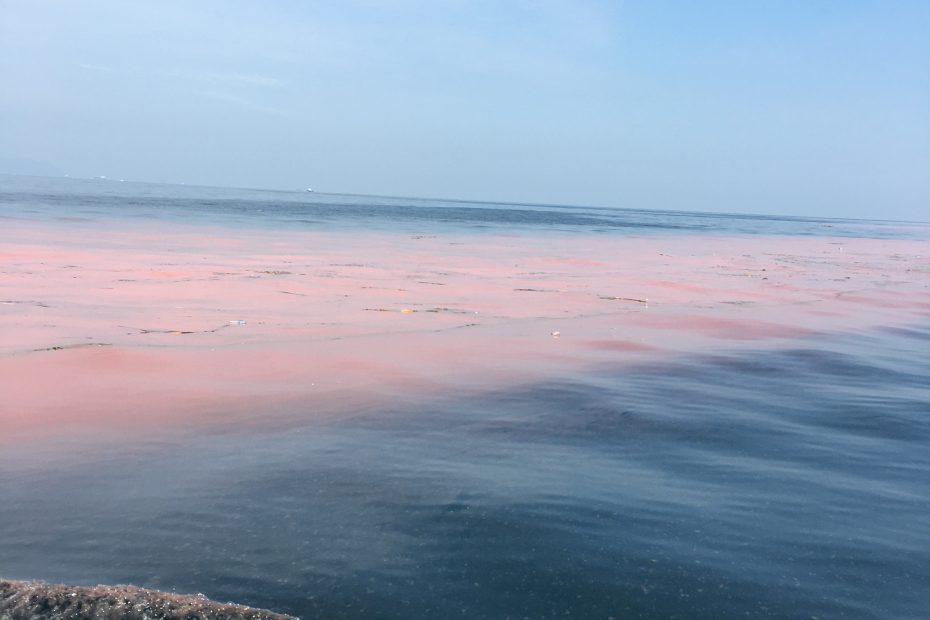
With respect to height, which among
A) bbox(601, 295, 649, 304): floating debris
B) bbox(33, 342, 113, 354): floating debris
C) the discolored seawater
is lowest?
bbox(33, 342, 113, 354): floating debris

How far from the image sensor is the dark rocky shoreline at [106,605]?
121 inches

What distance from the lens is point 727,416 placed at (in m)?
6.81

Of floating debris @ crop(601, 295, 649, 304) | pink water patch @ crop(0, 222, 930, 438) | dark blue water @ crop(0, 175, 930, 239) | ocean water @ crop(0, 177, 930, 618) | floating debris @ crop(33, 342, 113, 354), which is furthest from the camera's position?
dark blue water @ crop(0, 175, 930, 239)

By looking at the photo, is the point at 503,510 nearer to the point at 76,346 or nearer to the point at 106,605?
the point at 106,605

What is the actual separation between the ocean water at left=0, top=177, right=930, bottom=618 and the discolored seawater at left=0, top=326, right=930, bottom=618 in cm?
2

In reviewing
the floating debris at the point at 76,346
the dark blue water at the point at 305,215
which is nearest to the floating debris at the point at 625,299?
the floating debris at the point at 76,346

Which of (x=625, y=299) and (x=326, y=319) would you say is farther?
(x=625, y=299)

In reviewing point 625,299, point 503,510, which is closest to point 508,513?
point 503,510

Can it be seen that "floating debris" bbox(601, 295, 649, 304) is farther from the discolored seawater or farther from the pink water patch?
the discolored seawater

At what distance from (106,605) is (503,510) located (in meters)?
2.18

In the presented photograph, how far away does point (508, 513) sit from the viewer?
450 centimetres

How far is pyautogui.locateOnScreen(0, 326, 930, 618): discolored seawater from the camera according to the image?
3617mm

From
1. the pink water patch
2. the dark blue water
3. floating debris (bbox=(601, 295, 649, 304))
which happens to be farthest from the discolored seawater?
the dark blue water

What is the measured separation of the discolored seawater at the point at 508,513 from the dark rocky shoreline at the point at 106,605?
0.64ft
